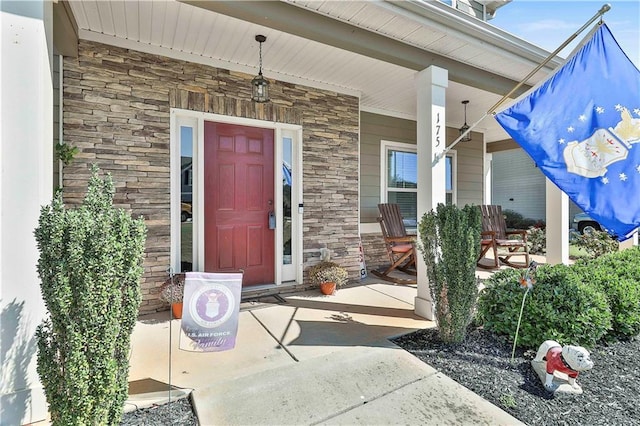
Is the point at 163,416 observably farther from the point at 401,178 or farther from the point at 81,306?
the point at 401,178

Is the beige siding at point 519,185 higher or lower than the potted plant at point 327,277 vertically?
higher

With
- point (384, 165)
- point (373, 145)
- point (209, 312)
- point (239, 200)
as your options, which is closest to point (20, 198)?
point (209, 312)

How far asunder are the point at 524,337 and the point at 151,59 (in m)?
4.13

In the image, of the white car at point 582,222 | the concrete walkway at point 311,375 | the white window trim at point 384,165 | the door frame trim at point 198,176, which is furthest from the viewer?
the white car at point 582,222

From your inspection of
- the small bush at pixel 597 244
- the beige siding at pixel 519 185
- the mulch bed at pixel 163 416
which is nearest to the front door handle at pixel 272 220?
the mulch bed at pixel 163 416

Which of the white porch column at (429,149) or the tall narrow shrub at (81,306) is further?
the white porch column at (429,149)

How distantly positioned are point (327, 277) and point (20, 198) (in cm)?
285

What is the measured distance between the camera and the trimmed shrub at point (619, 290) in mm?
2658

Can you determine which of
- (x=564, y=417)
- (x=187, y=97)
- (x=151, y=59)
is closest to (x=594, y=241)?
(x=564, y=417)

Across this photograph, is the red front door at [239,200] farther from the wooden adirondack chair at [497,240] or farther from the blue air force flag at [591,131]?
the wooden adirondack chair at [497,240]

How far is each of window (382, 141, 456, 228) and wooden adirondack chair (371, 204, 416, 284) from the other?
491 mm

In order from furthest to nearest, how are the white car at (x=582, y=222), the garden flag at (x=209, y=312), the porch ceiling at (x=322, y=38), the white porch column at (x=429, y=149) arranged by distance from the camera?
the white car at (x=582, y=222)
the white porch column at (x=429, y=149)
the porch ceiling at (x=322, y=38)
the garden flag at (x=209, y=312)

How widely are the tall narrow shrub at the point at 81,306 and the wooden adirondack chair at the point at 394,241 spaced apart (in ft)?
12.4

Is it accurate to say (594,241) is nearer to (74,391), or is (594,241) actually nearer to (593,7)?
(593,7)
